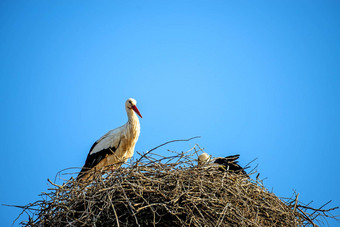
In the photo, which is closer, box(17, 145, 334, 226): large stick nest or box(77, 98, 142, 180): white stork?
box(17, 145, 334, 226): large stick nest

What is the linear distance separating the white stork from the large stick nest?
2276 mm

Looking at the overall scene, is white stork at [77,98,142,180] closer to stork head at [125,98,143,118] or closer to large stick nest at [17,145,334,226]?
stork head at [125,98,143,118]

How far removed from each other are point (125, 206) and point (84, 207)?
26cm

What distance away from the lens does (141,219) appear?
2576 mm

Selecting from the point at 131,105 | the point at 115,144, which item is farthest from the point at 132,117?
the point at 115,144

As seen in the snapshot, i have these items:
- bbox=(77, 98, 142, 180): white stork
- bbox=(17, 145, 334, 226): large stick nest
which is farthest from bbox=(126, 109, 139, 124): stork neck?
bbox=(17, 145, 334, 226): large stick nest

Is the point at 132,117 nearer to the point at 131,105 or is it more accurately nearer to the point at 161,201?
the point at 131,105

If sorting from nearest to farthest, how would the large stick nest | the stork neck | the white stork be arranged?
the large stick nest → the white stork → the stork neck

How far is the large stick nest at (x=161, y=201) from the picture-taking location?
2549 mm

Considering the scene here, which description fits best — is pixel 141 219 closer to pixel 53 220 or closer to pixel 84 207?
pixel 84 207

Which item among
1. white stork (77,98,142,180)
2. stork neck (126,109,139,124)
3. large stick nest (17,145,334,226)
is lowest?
large stick nest (17,145,334,226)

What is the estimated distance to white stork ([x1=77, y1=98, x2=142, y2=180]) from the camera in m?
5.27

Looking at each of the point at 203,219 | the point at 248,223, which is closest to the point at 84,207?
the point at 203,219

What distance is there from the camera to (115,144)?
5.33 metres
